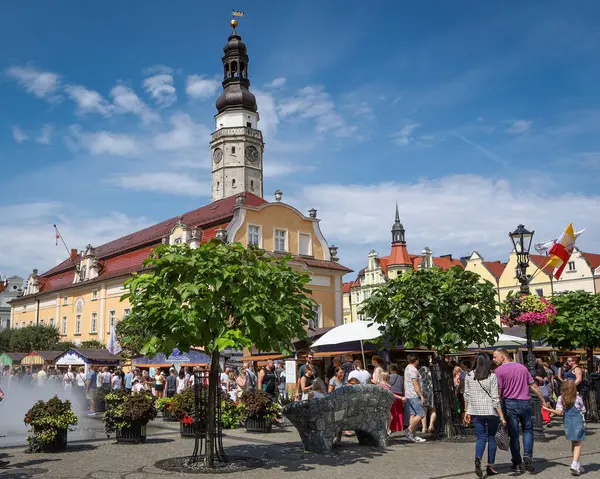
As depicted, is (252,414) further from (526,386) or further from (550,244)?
(550,244)

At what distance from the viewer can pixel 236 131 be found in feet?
221

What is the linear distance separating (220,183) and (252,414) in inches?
2254

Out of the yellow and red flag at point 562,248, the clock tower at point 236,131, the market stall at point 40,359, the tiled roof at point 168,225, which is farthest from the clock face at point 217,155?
the yellow and red flag at point 562,248

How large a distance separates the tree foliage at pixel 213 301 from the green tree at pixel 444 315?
12.3 feet

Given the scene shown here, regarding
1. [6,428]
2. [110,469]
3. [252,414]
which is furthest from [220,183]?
[110,469]

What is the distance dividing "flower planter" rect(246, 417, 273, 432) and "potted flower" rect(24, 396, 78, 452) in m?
4.24

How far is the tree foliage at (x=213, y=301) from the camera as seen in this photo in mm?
8914

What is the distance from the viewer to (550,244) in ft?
56.7

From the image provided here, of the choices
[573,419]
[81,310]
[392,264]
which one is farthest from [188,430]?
[392,264]

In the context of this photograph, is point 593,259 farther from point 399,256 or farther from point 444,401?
point 444,401

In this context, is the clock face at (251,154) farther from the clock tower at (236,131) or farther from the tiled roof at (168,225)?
the tiled roof at (168,225)

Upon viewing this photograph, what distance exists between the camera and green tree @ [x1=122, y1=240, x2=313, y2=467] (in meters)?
8.91

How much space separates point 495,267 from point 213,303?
68.4 m

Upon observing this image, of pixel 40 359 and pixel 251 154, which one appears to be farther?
pixel 251 154
